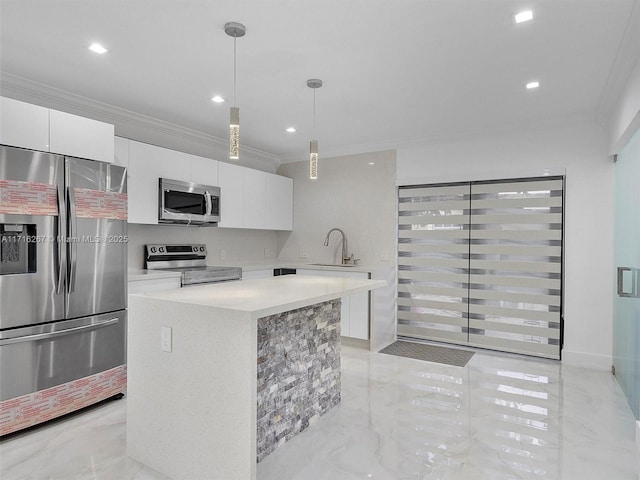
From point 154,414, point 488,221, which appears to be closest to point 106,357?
point 154,414

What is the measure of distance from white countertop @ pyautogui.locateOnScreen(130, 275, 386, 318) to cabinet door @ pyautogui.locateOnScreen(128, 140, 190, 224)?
160cm

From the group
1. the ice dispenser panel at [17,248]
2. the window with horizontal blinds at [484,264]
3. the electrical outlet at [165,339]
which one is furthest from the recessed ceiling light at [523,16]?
the ice dispenser panel at [17,248]

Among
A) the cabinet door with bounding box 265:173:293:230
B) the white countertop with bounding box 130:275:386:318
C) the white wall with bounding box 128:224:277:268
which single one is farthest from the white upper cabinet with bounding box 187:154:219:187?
the white countertop with bounding box 130:275:386:318

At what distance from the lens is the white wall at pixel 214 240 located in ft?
13.9

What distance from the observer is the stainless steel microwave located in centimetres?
404

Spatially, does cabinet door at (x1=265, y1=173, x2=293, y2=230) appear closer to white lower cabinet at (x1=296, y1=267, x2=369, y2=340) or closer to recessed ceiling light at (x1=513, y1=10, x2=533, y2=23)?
white lower cabinet at (x1=296, y1=267, x2=369, y2=340)

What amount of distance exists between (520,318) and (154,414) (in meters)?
3.78

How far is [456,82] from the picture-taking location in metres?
3.18

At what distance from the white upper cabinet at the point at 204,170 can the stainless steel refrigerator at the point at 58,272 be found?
1.26 m

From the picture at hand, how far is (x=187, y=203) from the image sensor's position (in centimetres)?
428

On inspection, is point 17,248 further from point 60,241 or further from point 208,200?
point 208,200

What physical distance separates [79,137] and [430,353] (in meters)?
3.89

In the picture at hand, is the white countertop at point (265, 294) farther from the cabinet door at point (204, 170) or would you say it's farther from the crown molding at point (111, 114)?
the crown molding at point (111, 114)

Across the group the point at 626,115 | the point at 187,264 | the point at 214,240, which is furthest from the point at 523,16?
the point at 214,240
